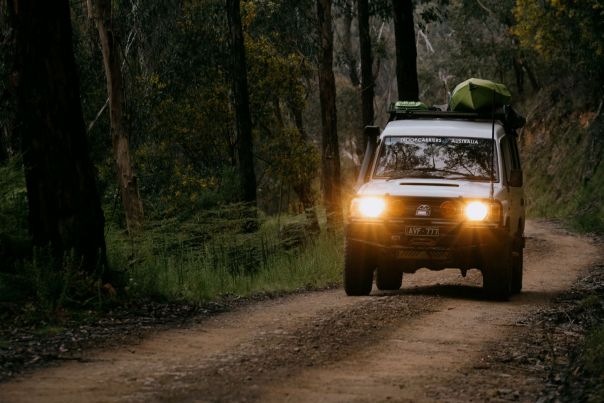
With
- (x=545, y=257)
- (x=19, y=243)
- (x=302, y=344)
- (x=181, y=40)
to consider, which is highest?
(x=181, y=40)

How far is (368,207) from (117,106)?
1051 centimetres

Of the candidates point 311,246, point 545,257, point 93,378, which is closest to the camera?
point 93,378

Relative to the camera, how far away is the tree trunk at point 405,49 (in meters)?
21.7

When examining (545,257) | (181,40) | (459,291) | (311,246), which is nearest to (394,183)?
(459,291)

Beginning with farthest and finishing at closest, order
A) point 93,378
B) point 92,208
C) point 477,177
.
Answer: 1. point 477,177
2. point 92,208
3. point 93,378

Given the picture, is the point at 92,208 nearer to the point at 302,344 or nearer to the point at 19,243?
the point at 19,243

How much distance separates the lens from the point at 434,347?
8508mm

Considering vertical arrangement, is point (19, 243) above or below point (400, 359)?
above

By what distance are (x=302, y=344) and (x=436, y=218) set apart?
368cm

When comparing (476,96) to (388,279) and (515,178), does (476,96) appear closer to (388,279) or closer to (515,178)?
(515,178)

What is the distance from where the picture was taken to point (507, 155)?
520 inches

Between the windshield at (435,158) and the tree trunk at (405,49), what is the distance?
29.5 feet

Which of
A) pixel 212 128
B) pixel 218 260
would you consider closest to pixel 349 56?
pixel 212 128

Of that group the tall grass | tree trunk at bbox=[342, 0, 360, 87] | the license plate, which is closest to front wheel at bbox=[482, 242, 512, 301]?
the license plate
